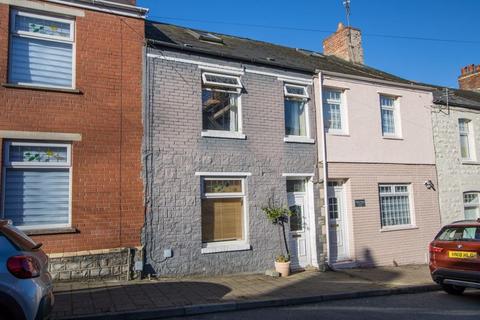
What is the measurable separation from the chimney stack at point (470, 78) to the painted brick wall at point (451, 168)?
32.7 ft

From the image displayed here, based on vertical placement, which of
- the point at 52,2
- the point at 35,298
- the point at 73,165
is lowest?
the point at 35,298

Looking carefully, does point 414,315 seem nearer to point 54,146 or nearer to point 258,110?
point 258,110

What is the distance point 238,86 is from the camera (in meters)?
11.1

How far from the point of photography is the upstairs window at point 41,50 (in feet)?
29.0

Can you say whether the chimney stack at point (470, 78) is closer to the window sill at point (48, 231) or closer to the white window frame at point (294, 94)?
the white window frame at point (294, 94)

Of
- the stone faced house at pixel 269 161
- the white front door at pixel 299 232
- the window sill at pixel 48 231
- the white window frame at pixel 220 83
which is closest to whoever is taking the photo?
the window sill at pixel 48 231

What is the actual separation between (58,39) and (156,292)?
20.0 feet

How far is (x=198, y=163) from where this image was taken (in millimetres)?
10219

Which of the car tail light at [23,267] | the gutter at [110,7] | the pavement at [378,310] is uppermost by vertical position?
the gutter at [110,7]

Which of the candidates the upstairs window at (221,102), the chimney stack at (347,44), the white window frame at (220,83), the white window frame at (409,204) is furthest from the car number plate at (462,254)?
the chimney stack at (347,44)

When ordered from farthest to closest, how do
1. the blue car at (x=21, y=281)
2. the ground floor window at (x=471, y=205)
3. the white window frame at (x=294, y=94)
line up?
the ground floor window at (x=471, y=205), the white window frame at (x=294, y=94), the blue car at (x=21, y=281)

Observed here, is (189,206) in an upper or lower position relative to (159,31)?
lower

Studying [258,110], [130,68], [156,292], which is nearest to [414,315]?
[156,292]

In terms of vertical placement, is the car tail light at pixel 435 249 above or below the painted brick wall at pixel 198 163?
below
